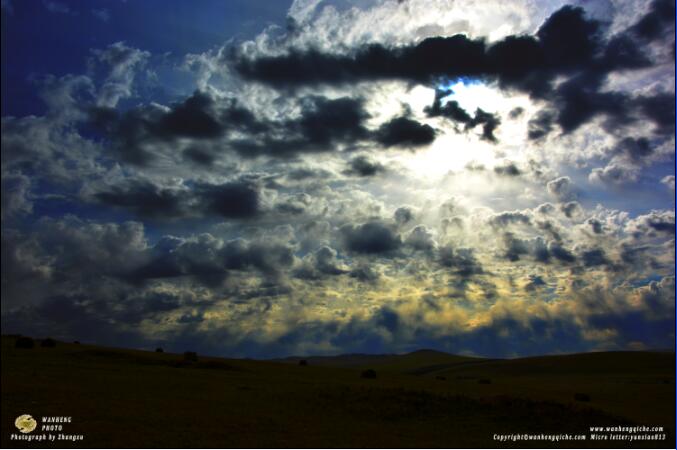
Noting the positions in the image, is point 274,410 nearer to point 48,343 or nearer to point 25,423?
point 25,423

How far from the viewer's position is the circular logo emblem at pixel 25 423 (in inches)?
932

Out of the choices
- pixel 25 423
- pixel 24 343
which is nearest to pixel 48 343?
pixel 24 343

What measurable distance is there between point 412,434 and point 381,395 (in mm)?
6880

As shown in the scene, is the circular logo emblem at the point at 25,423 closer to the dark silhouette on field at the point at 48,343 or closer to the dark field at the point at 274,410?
the dark field at the point at 274,410

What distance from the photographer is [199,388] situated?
34.6 m

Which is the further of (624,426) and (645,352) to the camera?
(645,352)

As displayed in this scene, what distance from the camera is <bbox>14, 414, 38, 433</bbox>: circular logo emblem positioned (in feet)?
77.6

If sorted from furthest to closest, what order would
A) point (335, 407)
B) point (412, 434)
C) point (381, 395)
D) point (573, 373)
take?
point (573, 373)
point (381, 395)
point (335, 407)
point (412, 434)

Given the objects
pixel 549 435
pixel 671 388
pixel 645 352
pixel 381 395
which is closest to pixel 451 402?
pixel 381 395

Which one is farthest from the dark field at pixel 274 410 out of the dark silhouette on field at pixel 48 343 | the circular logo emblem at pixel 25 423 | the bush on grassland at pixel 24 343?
the dark silhouette on field at pixel 48 343

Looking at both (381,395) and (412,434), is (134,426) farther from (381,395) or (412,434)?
(381,395)

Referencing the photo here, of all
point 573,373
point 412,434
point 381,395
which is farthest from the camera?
point 573,373

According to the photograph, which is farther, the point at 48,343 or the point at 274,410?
the point at 48,343

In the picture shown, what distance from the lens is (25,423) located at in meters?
24.0
